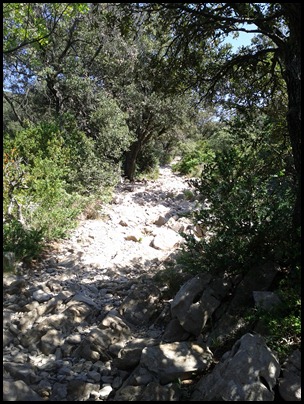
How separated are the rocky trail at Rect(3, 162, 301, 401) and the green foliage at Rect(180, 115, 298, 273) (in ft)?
1.19

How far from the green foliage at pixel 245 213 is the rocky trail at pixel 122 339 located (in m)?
0.36

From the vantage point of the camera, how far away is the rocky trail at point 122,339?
296 centimetres

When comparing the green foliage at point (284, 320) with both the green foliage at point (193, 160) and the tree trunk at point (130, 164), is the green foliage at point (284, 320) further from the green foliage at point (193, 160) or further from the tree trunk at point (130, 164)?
the green foliage at point (193, 160)

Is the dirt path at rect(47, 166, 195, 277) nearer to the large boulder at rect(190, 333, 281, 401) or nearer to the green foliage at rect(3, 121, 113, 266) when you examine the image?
the green foliage at rect(3, 121, 113, 266)

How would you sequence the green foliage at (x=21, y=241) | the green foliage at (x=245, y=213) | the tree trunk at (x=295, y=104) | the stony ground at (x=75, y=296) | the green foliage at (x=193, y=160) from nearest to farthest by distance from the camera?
the stony ground at (x=75, y=296)
the tree trunk at (x=295, y=104)
the green foliage at (x=245, y=213)
the green foliage at (x=21, y=241)
the green foliage at (x=193, y=160)

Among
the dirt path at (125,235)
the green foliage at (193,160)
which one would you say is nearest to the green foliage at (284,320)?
the dirt path at (125,235)

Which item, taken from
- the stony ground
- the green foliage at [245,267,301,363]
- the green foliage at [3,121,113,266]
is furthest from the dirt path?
the green foliage at [245,267,301,363]

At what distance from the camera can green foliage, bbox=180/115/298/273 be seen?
4.75 metres

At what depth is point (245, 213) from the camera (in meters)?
4.97

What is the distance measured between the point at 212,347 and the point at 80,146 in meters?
9.23

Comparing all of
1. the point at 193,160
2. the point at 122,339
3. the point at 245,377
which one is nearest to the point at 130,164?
the point at 193,160

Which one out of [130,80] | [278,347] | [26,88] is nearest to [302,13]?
[278,347]

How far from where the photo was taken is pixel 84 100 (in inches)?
520

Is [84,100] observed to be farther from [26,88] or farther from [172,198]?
[172,198]
